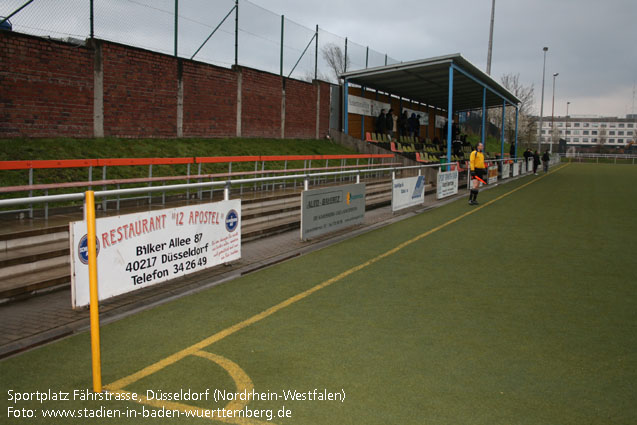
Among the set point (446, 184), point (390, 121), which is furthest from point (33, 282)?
point (390, 121)

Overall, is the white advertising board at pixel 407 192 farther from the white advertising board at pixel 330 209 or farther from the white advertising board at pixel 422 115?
the white advertising board at pixel 422 115

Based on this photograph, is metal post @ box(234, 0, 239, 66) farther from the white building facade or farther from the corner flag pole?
the white building facade

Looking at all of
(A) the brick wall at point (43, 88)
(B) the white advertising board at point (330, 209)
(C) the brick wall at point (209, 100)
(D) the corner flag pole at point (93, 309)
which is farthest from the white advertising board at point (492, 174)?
(D) the corner flag pole at point (93, 309)

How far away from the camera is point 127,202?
9430 millimetres

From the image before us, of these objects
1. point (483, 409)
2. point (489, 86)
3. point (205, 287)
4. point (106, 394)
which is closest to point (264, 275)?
point (205, 287)

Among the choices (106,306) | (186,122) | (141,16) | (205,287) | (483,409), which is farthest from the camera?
(186,122)

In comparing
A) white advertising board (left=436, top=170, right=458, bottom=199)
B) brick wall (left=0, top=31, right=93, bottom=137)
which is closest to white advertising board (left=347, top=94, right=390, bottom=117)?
white advertising board (left=436, top=170, right=458, bottom=199)

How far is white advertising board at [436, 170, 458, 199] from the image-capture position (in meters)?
17.1

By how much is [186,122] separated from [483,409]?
1564 centimetres

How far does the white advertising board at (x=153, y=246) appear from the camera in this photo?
5167mm

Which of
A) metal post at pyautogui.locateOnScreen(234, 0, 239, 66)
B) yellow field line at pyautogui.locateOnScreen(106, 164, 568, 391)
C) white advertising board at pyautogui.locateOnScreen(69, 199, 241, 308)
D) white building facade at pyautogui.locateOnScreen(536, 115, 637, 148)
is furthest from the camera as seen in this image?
white building facade at pyautogui.locateOnScreen(536, 115, 637, 148)

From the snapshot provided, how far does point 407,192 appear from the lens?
46.3ft

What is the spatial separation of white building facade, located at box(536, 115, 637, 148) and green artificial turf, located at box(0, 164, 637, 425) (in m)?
156

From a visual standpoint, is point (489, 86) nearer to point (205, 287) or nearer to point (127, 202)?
point (127, 202)
